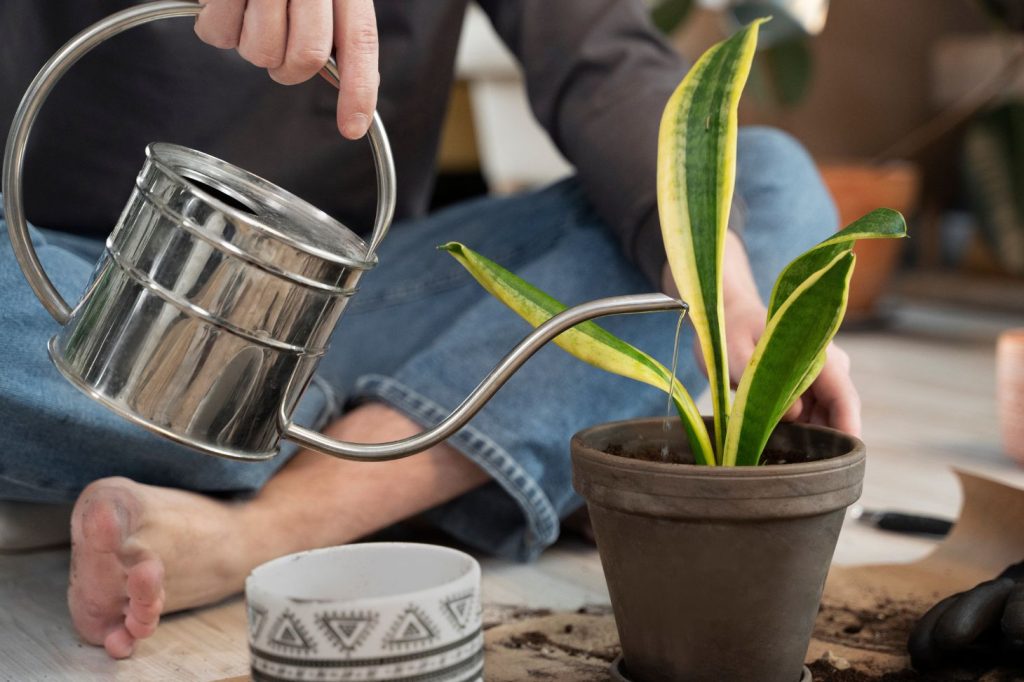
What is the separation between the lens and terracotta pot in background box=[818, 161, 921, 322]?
7.95 feet

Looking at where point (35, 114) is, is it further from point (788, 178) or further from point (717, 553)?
point (788, 178)

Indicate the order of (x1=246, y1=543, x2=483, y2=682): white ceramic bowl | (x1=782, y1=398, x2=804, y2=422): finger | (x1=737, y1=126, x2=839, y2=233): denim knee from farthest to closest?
(x1=737, y1=126, x2=839, y2=233): denim knee < (x1=782, y1=398, x2=804, y2=422): finger < (x1=246, y1=543, x2=483, y2=682): white ceramic bowl

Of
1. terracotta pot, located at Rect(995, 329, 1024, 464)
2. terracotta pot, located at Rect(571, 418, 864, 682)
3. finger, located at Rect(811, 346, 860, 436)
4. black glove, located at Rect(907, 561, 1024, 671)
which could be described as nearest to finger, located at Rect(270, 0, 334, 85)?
terracotta pot, located at Rect(571, 418, 864, 682)

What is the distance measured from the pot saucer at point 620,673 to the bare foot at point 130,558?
0.30 meters

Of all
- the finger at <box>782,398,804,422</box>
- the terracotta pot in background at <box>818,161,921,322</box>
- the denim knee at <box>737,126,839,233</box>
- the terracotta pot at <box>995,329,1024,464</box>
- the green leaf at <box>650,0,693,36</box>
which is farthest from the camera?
the green leaf at <box>650,0,693,36</box>

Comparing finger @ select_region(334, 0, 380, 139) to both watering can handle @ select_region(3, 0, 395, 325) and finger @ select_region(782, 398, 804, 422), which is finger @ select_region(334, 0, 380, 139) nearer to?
watering can handle @ select_region(3, 0, 395, 325)

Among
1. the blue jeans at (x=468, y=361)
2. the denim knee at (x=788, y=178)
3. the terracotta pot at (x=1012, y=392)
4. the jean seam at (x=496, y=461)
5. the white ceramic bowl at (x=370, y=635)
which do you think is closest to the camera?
the white ceramic bowl at (x=370, y=635)

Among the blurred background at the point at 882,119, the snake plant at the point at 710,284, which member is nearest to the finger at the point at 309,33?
the snake plant at the point at 710,284

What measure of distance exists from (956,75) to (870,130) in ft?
1.02

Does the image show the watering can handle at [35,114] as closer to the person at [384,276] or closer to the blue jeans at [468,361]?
the person at [384,276]

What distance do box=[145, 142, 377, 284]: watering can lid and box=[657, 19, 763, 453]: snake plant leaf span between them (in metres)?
0.18

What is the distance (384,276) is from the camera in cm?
118

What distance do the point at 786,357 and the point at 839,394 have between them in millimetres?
136

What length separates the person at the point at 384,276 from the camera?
825 mm
